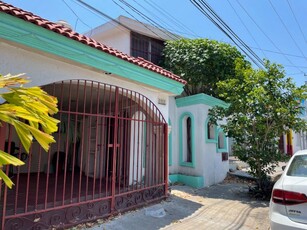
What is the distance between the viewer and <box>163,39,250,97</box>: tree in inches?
381

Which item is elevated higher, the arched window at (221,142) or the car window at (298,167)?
the arched window at (221,142)

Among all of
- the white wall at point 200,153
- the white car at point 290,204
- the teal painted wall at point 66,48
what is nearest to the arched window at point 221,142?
the white wall at point 200,153

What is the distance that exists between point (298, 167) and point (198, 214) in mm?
2594

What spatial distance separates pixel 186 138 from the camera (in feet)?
31.0

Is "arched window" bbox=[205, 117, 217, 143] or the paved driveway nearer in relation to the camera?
the paved driveway

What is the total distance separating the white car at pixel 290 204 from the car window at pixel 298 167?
0.22 ft

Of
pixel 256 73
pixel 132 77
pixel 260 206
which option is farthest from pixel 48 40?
pixel 260 206

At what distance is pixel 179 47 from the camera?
10328 millimetres

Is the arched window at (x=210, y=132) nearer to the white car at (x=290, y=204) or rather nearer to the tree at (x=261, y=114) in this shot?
the tree at (x=261, y=114)

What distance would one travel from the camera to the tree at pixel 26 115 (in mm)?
1583

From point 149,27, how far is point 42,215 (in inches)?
348

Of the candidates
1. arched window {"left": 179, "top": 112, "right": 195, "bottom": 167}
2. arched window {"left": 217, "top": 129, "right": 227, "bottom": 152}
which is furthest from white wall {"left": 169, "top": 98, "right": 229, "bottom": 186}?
arched window {"left": 217, "top": 129, "right": 227, "bottom": 152}

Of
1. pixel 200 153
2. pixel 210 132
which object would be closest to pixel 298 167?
pixel 200 153

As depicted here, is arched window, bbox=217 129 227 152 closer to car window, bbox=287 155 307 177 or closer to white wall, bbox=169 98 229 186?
white wall, bbox=169 98 229 186
